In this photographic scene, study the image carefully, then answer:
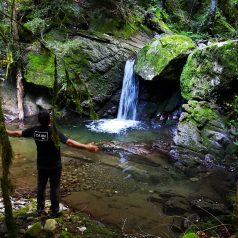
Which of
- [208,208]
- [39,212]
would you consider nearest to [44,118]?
[39,212]

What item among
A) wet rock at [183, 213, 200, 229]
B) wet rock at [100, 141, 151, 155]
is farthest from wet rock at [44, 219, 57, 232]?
wet rock at [100, 141, 151, 155]

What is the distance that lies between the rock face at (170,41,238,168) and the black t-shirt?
4.89 metres

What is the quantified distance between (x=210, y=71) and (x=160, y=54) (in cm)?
297

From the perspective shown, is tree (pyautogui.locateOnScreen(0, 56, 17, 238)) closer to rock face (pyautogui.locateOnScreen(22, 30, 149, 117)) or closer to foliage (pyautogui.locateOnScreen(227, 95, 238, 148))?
foliage (pyautogui.locateOnScreen(227, 95, 238, 148))

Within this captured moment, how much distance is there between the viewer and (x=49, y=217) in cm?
559

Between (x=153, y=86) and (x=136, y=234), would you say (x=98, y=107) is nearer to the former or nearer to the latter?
(x=153, y=86)

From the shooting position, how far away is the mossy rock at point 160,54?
13.5 m

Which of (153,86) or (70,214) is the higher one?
(153,86)

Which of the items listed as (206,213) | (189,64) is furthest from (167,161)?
(189,64)

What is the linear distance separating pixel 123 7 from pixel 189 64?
19.5ft

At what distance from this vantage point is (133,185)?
26.2ft

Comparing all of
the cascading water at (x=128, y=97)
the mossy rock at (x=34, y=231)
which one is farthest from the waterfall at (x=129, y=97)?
the mossy rock at (x=34, y=231)

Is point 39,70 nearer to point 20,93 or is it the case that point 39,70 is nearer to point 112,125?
point 20,93

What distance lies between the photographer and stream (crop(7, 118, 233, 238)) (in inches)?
249
